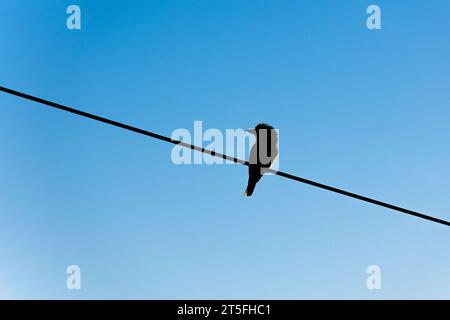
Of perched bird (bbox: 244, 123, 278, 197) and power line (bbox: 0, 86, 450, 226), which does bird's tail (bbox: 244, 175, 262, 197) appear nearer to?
perched bird (bbox: 244, 123, 278, 197)

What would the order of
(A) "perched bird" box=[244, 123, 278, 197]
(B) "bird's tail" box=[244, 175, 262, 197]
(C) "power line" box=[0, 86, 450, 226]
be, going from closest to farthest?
1. (C) "power line" box=[0, 86, 450, 226]
2. (A) "perched bird" box=[244, 123, 278, 197]
3. (B) "bird's tail" box=[244, 175, 262, 197]

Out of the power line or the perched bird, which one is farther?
the perched bird

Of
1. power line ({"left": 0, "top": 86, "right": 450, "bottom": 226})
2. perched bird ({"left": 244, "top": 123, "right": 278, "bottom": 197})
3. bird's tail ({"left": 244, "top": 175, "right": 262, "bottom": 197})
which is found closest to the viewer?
power line ({"left": 0, "top": 86, "right": 450, "bottom": 226})

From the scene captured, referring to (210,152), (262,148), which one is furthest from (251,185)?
(210,152)

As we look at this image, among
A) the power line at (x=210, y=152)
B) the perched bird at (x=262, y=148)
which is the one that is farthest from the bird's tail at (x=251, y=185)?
the power line at (x=210, y=152)

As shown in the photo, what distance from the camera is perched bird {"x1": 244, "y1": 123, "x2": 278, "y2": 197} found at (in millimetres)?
9969

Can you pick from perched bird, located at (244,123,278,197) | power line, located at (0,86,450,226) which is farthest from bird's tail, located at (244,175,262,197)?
power line, located at (0,86,450,226)

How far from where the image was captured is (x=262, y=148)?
1003 cm

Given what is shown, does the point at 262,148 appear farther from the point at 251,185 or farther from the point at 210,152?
the point at 210,152

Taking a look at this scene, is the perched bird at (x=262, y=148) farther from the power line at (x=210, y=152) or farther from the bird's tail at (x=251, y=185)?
the power line at (x=210, y=152)
